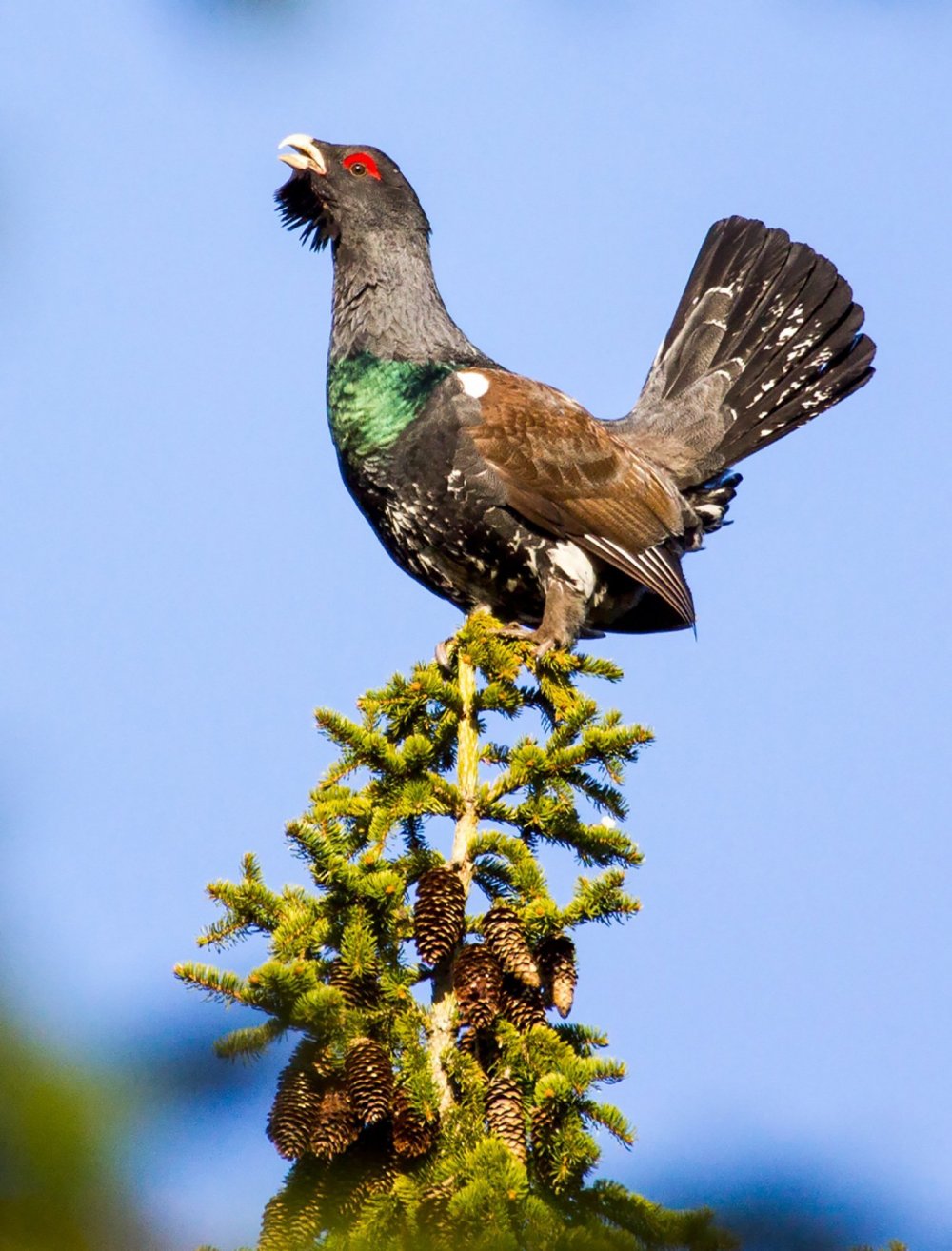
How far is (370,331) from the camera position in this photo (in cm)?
662

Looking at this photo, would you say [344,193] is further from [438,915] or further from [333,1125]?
[333,1125]

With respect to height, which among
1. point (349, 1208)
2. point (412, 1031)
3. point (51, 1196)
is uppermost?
point (412, 1031)

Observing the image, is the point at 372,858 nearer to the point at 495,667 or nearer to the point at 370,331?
the point at 495,667

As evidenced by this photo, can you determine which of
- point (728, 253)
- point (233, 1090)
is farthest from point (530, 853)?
point (728, 253)

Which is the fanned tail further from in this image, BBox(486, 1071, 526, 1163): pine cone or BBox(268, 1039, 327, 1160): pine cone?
BBox(268, 1039, 327, 1160): pine cone

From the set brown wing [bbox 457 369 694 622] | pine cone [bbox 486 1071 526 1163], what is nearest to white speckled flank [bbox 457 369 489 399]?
brown wing [bbox 457 369 694 622]

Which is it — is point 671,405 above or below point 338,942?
above

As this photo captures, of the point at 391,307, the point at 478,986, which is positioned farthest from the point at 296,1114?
the point at 391,307

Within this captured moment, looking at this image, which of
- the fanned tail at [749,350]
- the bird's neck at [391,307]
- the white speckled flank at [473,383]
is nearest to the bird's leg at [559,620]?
the white speckled flank at [473,383]

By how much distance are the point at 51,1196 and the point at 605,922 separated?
291 cm

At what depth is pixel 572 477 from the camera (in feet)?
21.3

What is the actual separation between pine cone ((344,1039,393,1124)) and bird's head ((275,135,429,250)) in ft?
15.4

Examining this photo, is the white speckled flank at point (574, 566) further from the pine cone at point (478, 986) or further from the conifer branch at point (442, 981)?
the pine cone at point (478, 986)

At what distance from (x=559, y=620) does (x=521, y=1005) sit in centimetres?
263
